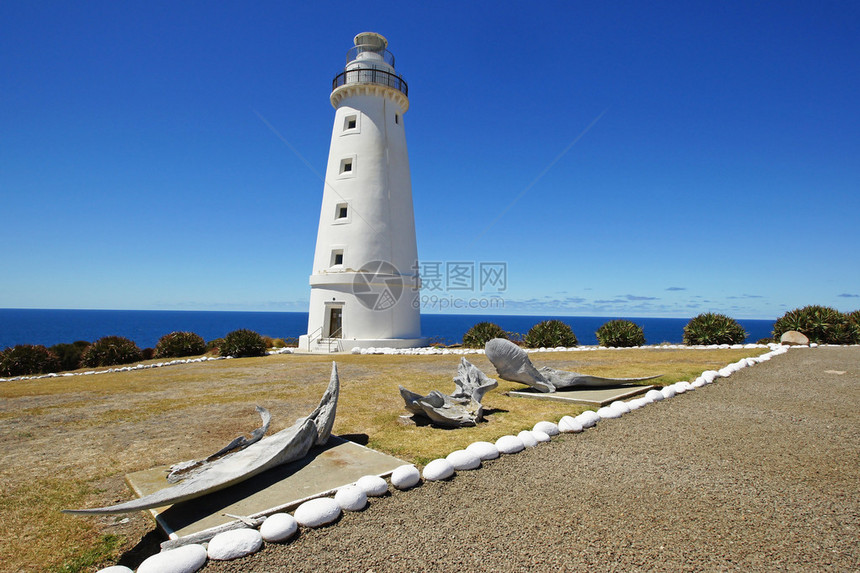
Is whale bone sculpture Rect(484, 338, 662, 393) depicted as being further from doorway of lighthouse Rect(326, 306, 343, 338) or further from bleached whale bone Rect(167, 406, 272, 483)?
doorway of lighthouse Rect(326, 306, 343, 338)

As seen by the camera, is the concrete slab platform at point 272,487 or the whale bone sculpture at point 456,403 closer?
the concrete slab platform at point 272,487

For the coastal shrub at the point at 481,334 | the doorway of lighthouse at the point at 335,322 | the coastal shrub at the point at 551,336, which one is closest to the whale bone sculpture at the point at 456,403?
the coastal shrub at the point at 481,334

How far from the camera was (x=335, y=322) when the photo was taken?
2394 cm

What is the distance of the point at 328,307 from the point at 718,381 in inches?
684

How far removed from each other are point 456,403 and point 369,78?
70.6 ft

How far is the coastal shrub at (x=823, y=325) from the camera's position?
70.1 ft

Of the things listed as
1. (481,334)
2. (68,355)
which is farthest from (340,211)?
(68,355)

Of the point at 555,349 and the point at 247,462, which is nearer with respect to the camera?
the point at 247,462

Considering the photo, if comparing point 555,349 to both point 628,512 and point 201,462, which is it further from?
point 201,462

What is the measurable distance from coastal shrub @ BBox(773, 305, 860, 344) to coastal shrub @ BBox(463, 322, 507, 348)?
13.4 m

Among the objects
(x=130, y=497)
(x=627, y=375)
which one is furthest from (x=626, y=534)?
(x=627, y=375)

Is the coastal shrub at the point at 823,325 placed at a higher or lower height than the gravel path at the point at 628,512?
higher

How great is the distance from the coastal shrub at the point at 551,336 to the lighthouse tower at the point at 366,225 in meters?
5.96

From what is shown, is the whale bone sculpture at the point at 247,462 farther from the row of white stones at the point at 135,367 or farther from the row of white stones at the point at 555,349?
the row of white stones at the point at 135,367
